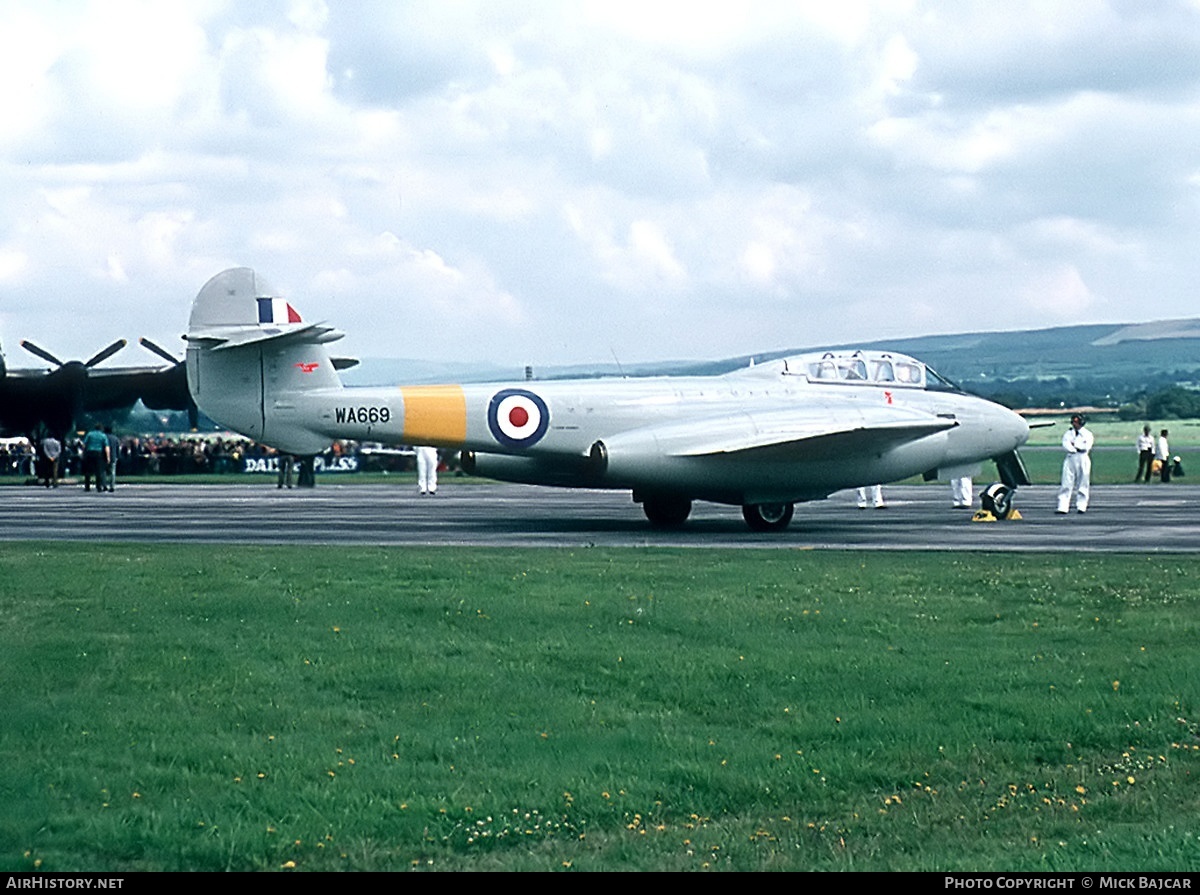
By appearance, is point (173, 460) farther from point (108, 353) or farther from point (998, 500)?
point (998, 500)

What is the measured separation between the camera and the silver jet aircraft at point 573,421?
2706 centimetres

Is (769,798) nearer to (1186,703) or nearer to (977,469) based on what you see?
(1186,703)

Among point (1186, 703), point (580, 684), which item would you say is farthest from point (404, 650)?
point (1186, 703)

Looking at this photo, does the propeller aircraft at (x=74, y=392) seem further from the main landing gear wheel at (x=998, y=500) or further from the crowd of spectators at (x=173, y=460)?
the main landing gear wheel at (x=998, y=500)

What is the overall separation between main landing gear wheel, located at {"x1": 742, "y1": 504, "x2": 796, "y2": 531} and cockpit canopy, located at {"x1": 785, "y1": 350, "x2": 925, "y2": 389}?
2.64 metres

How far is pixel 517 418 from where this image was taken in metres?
27.2

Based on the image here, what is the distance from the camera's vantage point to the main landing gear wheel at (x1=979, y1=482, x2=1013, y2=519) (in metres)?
32.1

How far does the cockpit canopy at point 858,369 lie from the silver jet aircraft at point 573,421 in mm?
946

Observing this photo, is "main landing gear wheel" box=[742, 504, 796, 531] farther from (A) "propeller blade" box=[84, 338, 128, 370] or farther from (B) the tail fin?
(A) "propeller blade" box=[84, 338, 128, 370]

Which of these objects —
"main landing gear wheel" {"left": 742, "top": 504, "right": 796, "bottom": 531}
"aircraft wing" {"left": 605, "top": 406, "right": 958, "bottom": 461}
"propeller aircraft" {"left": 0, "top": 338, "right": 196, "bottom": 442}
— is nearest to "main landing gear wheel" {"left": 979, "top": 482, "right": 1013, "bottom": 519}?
"aircraft wing" {"left": 605, "top": 406, "right": 958, "bottom": 461}

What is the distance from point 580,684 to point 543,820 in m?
3.43
